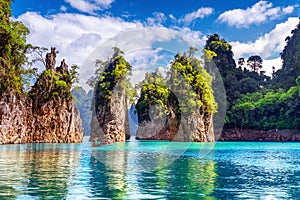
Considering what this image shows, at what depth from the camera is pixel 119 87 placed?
6581 cm

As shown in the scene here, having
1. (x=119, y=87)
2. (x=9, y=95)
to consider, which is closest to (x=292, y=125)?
(x=119, y=87)

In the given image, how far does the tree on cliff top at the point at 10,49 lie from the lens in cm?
4359

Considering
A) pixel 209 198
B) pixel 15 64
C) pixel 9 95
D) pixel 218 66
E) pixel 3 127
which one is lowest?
pixel 209 198

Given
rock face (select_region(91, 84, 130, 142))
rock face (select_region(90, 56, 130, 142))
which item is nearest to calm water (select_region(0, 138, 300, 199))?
rock face (select_region(91, 84, 130, 142))

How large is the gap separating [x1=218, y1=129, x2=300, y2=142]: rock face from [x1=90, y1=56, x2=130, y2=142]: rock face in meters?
24.7

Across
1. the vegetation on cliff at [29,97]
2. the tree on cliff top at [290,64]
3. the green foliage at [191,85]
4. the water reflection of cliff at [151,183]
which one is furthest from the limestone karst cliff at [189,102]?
the water reflection of cliff at [151,183]

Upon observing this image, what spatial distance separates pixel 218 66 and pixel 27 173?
7941cm

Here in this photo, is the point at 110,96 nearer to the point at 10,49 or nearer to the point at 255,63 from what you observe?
the point at 10,49

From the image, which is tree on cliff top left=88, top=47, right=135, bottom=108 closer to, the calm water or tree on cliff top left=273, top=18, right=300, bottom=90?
tree on cliff top left=273, top=18, right=300, bottom=90

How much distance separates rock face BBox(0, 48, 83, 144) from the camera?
53875mm

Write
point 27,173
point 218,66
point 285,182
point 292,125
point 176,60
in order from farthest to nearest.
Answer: point 218,66 → point 292,125 → point 176,60 → point 27,173 → point 285,182

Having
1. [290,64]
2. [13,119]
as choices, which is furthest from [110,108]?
[290,64]

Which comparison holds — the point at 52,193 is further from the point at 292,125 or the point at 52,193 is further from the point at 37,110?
the point at 292,125

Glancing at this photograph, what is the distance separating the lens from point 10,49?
4550 cm
